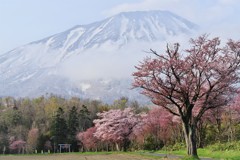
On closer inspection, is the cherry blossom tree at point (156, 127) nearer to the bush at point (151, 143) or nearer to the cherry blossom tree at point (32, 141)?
the bush at point (151, 143)

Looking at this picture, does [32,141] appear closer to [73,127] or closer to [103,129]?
[73,127]

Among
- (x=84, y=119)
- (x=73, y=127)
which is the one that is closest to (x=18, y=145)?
(x=73, y=127)

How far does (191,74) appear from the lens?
86.5ft

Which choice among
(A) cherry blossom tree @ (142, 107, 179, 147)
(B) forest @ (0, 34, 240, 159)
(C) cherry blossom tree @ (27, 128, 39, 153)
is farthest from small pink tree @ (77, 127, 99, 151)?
(A) cherry blossom tree @ (142, 107, 179, 147)

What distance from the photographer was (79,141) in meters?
89.6

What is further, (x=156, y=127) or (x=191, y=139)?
(x=156, y=127)

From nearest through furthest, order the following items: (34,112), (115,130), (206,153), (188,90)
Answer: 1. (188,90)
2. (206,153)
3. (115,130)
4. (34,112)

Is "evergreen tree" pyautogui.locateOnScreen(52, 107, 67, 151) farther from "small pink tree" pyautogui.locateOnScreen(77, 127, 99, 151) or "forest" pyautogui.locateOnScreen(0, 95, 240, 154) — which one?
"small pink tree" pyautogui.locateOnScreen(77, 127, 99, 151)

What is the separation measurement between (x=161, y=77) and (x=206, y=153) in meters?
11.1

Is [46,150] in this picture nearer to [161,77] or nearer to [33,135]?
[33,135]

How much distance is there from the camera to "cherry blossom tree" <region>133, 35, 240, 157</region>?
25672 mm

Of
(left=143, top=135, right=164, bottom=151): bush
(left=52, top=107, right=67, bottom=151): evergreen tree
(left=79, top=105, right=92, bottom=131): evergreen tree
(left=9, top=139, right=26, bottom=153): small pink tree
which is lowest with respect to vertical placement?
(left=143, top=135, right=164, bottom=151): bush

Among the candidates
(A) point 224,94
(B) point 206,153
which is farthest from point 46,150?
(A) point 224,94

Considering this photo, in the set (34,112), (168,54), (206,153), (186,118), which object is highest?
(34,112)
